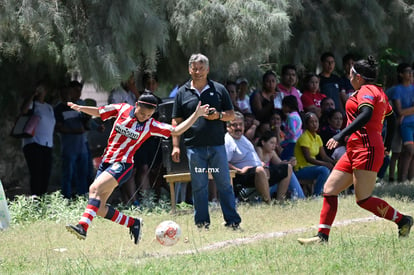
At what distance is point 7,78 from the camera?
14.2 metres

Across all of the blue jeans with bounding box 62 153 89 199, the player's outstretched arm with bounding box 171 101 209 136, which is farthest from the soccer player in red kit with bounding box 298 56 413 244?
the blue jeans with bounding box 62 153 89 199

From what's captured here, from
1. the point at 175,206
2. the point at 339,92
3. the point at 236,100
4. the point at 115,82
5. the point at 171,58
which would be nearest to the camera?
the point at 115,82

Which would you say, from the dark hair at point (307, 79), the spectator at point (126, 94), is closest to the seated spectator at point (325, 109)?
the dark hair at point (307, 79)

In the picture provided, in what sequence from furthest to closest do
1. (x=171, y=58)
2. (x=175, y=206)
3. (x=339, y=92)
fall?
1. (x=339, y=92)
2. (x=171, y=58)
3. (x=175, y=206)

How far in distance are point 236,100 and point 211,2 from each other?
2392 millimetres

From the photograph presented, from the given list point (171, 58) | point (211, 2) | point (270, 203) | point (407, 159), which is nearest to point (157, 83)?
point (171, 58)

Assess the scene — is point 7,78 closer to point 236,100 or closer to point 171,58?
point 171,58

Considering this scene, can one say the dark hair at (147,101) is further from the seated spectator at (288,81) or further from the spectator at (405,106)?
the spectator at (405,106)

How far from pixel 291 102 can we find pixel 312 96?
39.7 inches

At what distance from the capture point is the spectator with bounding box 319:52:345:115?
1478 cm

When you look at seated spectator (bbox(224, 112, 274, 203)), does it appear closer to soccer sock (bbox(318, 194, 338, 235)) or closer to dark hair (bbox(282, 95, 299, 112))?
dark hair (bbox(282, 95, 299, 112))

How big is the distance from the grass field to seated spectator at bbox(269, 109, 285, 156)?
140 centimetres

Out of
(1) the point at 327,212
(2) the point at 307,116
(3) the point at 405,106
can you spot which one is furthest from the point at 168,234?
(3) the point at 405,106

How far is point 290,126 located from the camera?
544 inches
